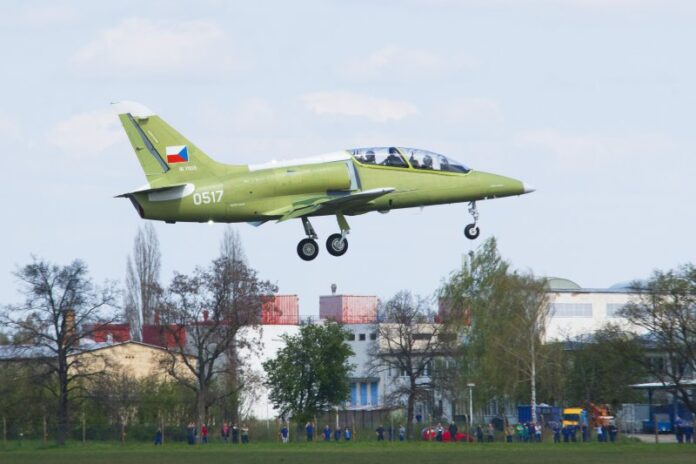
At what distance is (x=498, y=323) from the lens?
104 metres

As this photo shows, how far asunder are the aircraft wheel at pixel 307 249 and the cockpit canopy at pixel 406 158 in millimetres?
3615

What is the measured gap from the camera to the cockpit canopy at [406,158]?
53.2 m

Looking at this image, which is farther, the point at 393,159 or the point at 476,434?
the point at 476,434

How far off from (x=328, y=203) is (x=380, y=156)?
2843 mm

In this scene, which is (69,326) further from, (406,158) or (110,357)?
(406,158)

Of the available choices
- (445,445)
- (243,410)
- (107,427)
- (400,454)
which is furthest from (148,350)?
(400,454)

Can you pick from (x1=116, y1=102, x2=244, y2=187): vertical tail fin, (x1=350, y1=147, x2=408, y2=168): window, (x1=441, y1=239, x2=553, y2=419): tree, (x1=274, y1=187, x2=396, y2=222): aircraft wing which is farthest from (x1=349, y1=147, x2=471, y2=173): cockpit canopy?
(x1=441, y1=239, x2=553, y2=419): tree

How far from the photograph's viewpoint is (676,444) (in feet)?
234

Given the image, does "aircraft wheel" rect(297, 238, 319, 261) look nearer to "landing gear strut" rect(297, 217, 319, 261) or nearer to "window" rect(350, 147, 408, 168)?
"landing gear strut" rect(297, 217, 319, 261)

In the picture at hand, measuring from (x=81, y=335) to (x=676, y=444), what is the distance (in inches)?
1349

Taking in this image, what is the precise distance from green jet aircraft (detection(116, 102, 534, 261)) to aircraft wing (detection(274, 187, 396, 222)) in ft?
0.11

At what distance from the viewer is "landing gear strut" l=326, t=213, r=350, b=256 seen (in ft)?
178

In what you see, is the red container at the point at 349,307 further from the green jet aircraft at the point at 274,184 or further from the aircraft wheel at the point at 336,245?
the green jet aircraft at the point at 274,184

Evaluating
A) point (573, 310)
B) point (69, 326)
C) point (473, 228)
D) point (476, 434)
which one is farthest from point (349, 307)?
point (473, 228)
